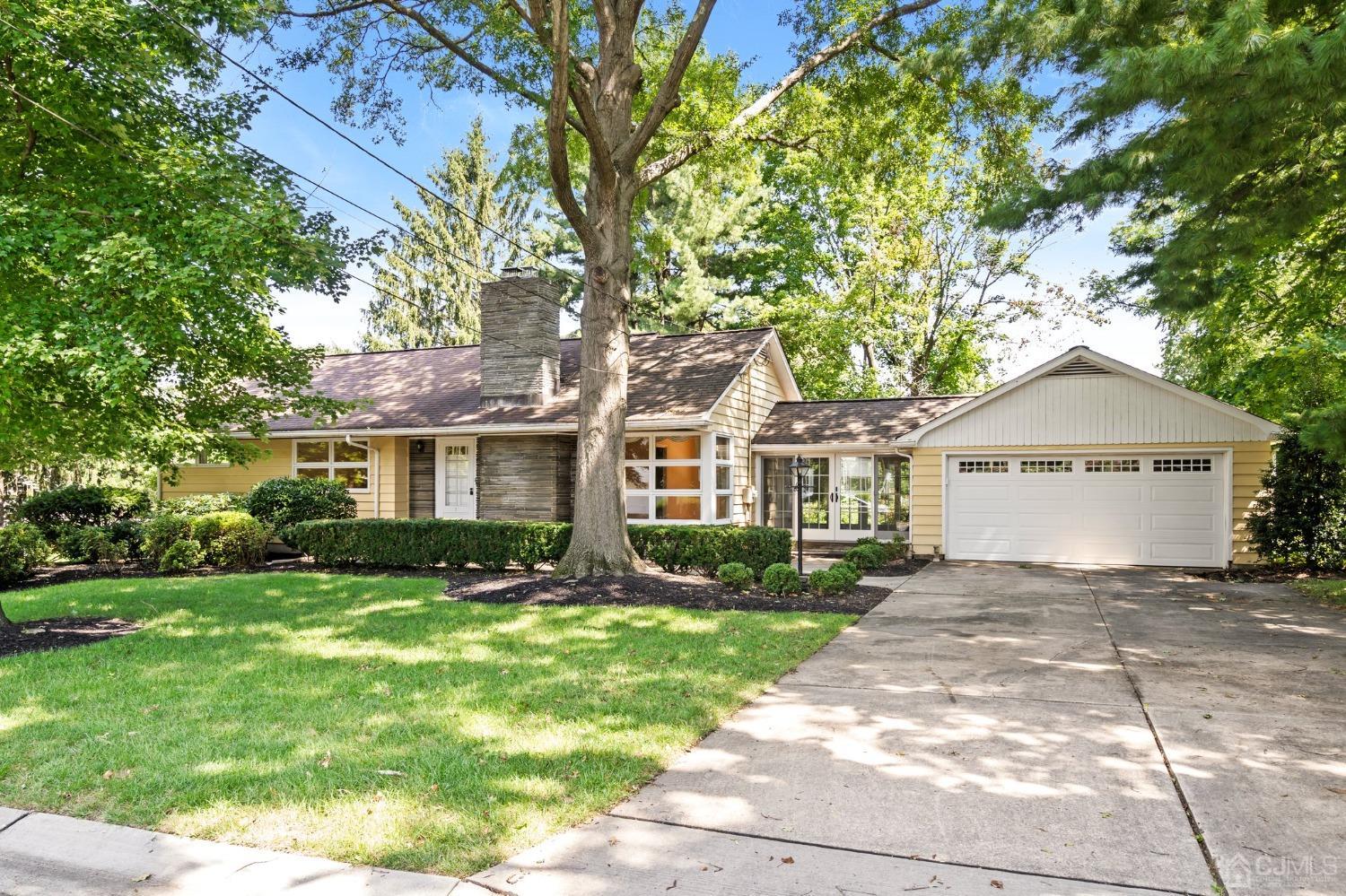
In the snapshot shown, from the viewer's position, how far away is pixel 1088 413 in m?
13.7

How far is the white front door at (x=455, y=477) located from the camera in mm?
15797

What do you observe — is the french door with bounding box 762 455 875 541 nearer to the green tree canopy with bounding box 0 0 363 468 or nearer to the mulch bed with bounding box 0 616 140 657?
the green tree canopy with bounding box 0 0 363 468

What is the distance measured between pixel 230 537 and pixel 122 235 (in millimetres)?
8178

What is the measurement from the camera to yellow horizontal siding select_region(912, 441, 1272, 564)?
12.8 m

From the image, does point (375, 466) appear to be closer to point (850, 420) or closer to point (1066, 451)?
point (850, 420)

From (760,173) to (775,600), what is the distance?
19.3m

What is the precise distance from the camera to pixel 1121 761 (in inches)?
162

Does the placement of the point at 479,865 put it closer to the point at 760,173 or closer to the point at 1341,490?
the point at 1341,490

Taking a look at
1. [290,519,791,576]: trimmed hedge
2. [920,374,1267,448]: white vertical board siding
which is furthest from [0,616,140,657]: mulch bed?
[920,374,1267,448]: white vertical board siding

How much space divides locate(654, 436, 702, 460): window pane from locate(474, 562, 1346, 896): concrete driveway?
804cm

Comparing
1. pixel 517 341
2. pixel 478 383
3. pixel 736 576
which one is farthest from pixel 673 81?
pixel 478 383

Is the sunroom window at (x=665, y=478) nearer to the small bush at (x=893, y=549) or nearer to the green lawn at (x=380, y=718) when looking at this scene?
the small bush at (x=893, y=549)

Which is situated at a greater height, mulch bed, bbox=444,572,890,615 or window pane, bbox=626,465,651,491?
window pane, bbox=626,465,651,491

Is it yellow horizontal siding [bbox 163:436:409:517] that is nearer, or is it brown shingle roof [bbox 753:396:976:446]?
yellow horizontal siding [bbox 163:436:409:517]
